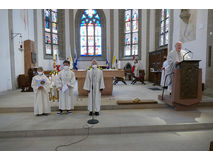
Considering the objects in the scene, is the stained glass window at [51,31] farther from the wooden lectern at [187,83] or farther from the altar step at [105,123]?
the wooden lectern at [187,83]

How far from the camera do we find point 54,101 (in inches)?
228

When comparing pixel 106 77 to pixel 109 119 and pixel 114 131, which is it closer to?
pixel 109 119

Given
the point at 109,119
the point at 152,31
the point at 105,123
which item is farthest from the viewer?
the point at 152,31

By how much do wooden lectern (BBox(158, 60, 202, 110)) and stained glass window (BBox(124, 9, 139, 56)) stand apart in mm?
8873

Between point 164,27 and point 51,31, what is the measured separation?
8.65 m

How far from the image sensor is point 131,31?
1376 cm

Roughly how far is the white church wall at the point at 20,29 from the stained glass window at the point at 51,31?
74.1 inches

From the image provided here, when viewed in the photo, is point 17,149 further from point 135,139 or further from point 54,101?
point 54,101

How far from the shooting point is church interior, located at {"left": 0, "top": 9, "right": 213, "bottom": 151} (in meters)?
3.43

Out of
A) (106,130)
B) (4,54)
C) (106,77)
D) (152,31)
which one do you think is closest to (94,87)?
(106,130)

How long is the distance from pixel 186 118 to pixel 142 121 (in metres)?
1.22

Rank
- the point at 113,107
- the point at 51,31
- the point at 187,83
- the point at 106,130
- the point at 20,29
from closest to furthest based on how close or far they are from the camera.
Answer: the point at 106,130 < the point at 187,83 < the point at 113,107 < the point at 20,29 < the point at 51,31

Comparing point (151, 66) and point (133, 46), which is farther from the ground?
point (133, 46)

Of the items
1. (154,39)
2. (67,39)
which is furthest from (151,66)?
(67,39)
